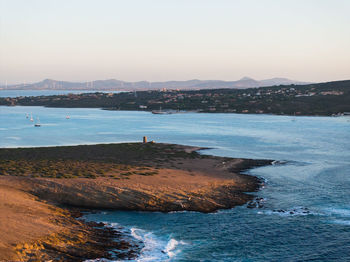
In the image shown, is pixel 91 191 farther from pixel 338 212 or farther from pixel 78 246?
pixel 338 212

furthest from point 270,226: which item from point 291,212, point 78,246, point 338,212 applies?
point 78,246

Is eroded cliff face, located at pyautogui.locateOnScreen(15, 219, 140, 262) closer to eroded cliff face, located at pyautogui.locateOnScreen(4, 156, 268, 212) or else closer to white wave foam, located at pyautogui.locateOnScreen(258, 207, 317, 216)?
eroded cliff face, located at pyautogui.locateOnScreen(4, 156, 268, 212)

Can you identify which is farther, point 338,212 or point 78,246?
point 338,212

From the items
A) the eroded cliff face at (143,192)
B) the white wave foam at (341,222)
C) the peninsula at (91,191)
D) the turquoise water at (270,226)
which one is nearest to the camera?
the peninsula at (91,191)

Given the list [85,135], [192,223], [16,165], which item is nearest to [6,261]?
[192,223]

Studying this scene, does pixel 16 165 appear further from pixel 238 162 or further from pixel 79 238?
pixel 238 162

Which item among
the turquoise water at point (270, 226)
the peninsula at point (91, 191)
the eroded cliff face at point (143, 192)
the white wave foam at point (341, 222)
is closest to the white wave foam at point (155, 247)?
the turquoise water at point (270, 226)

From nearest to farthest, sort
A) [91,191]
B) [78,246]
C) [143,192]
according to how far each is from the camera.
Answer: [78,246] → [91,191] → [143,192]

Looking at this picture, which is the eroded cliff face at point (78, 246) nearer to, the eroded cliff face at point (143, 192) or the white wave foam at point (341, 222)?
the eroded cliff face at point (143, 192)

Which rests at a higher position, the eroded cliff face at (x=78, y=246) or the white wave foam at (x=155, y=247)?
the eroded cliff face at (x=78, y=246)
